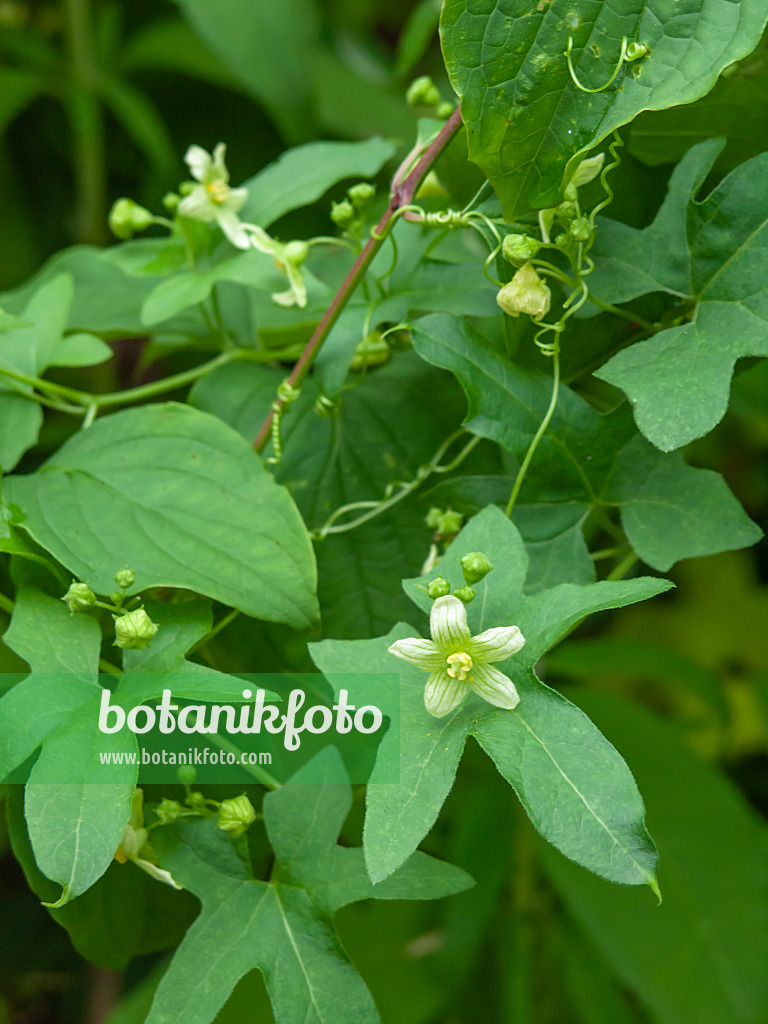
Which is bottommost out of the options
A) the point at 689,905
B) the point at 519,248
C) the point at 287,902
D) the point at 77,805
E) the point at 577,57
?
the point at 689,905

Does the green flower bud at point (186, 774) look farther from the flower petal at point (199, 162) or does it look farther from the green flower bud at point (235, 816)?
the flower petal at point (199, 162)

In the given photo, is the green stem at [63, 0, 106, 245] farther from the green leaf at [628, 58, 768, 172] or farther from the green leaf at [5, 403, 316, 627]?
the green leaf at [628, 58, 768, 172]

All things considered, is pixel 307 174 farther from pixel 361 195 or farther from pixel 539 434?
pixel 539 434

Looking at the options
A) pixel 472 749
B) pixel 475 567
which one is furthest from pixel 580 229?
pixel 472 749


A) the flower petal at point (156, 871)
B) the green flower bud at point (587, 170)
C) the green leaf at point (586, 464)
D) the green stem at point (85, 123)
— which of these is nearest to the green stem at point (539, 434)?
the green leaf at point (586, 464)

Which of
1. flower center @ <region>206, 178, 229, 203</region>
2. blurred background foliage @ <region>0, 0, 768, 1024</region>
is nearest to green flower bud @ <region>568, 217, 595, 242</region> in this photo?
blurred background foliage @ <region>0, 0, 768, 1024</region>

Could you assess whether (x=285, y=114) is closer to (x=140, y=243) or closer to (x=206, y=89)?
(x=206, y=89)
